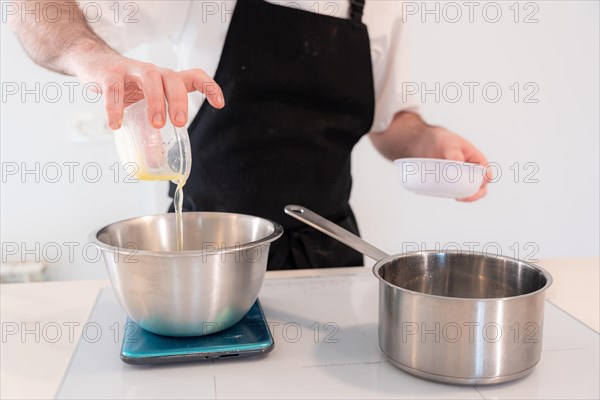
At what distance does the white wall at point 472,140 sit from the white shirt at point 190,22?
68cm

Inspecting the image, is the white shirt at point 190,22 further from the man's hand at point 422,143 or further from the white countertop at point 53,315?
the white countertop at point 53,315

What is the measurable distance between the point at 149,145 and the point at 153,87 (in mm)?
92

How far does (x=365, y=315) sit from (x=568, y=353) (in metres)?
0.25

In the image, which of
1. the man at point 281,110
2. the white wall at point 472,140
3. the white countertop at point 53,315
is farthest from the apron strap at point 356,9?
the white wall at point 472,140

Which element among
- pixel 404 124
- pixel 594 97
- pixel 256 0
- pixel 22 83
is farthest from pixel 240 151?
pixel 594 97

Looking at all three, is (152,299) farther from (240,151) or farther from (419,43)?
(419,43)

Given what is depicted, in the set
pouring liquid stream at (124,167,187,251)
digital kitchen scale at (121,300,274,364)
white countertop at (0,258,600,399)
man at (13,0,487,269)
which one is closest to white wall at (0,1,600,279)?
man at (13,0,487,269)

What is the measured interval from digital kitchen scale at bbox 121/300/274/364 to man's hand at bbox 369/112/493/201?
1.48 feet

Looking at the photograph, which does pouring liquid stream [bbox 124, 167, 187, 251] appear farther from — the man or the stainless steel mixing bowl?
the man

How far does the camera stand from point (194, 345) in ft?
2.26

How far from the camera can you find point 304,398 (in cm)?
61

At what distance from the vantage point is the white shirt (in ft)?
3.27

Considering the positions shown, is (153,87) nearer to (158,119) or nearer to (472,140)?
(158,119)

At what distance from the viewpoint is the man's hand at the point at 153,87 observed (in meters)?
0.62
